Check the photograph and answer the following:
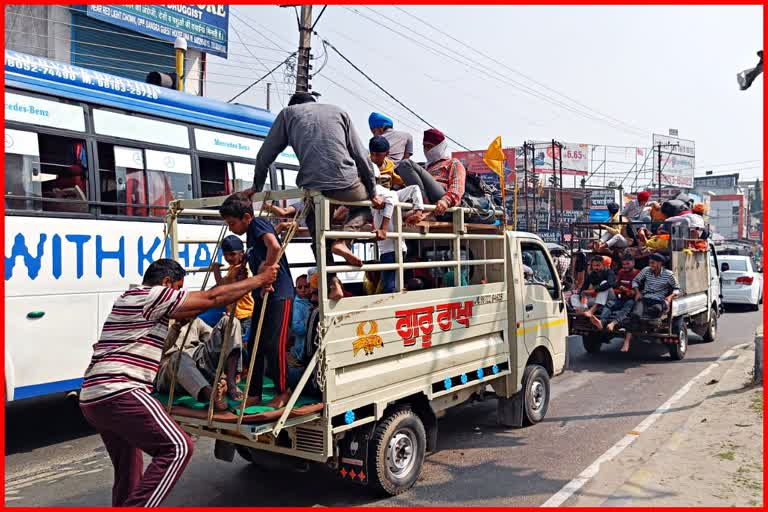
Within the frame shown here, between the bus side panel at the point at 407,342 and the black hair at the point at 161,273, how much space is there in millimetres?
961

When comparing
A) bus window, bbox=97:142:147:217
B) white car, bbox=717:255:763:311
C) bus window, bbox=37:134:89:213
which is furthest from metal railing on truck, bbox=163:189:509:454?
white car, bbox=717:255:763:311

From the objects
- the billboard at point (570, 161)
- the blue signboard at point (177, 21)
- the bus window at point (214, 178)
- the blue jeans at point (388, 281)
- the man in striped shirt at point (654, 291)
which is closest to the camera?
the blue jeans at point (388, 281)

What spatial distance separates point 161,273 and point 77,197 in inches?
128

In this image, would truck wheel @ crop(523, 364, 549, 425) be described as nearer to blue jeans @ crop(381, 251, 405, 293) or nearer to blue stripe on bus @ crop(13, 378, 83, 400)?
blue jeans @ crop(381, 251, 405, 293)

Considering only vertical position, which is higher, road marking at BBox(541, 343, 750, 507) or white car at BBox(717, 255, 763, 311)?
white car at BBox(717, 255, 763, 311)

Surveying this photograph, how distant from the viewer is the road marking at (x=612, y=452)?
4.70 m

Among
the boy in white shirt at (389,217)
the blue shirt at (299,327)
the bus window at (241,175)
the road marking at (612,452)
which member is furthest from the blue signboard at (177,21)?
the road marking at (612,452)

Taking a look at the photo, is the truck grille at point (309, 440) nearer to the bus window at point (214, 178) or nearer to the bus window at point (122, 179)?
the bus window at point (122, 179)

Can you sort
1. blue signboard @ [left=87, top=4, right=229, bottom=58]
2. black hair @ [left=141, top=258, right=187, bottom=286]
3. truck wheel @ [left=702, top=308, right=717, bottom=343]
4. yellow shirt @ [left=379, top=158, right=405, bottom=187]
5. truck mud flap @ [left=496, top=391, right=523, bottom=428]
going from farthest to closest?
1. blue signboard @ [left=87, top=4, right=229, bottom=58]
2. truck wheel @ [left=702, top=308, right=717, bottom=343]
3. truck mud flap @ [left=496, top=391, right=523, bottom=428]
4. yellow shirt @ [left=379, top=158, right=405, bottom=187]
5. black hair @ [left=141, top=258, right=187, bottom=286]

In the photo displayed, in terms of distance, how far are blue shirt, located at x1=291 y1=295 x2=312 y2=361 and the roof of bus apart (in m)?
3.72

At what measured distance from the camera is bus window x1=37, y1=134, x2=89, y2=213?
6.21m

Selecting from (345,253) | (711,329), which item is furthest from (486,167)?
(345,253)

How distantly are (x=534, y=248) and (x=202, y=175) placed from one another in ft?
13.1

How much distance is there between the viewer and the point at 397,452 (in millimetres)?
4672
